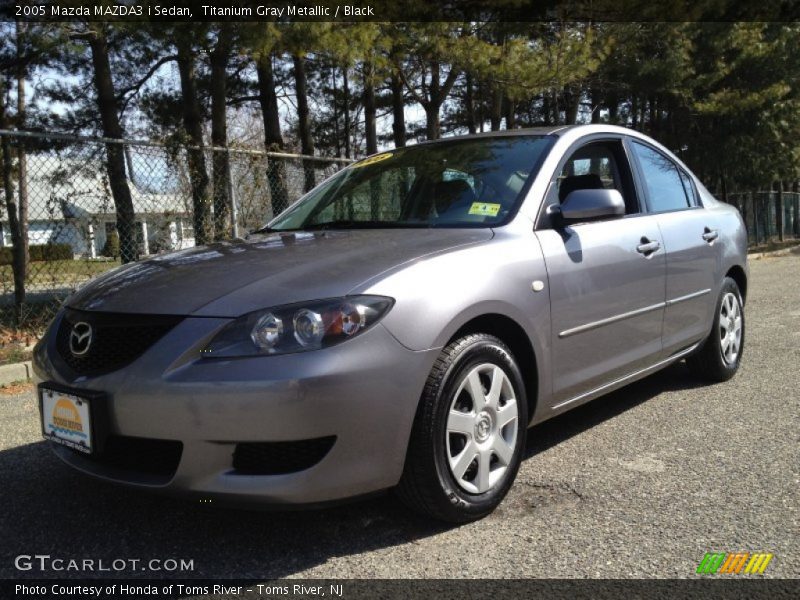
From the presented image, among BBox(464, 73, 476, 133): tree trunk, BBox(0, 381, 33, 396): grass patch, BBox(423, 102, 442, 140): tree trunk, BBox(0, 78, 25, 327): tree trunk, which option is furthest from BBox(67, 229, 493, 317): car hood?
BBox(464, 73, 476, 133): tree trunk

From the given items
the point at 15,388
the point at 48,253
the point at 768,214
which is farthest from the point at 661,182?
the point at 768,214

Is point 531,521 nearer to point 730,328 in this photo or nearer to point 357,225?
point 357,225

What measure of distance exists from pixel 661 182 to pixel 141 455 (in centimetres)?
331

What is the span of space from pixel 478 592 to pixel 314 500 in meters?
0.59

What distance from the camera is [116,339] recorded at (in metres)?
2.56

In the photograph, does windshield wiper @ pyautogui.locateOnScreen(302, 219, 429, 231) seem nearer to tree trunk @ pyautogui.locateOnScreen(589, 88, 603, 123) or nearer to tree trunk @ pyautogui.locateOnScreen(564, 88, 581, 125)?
tree trunk @ pyautogui.locateOnScreen(564, 88, 581, 125)

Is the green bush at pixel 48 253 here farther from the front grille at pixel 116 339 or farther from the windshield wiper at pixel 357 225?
the front grille at pixel 116 339

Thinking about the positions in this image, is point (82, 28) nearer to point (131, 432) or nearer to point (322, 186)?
point (322, 186)

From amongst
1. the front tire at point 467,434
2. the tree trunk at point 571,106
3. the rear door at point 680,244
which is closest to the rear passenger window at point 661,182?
the rear door at point 680,244

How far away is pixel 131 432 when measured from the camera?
2416mm

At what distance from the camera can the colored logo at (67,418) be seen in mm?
2530

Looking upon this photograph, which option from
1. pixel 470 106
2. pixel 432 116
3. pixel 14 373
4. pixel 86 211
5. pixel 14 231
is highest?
pixel 470 106

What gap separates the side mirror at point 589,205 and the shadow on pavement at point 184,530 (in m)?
1.47

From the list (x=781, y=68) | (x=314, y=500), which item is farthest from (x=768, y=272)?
(x=314, y=500)
